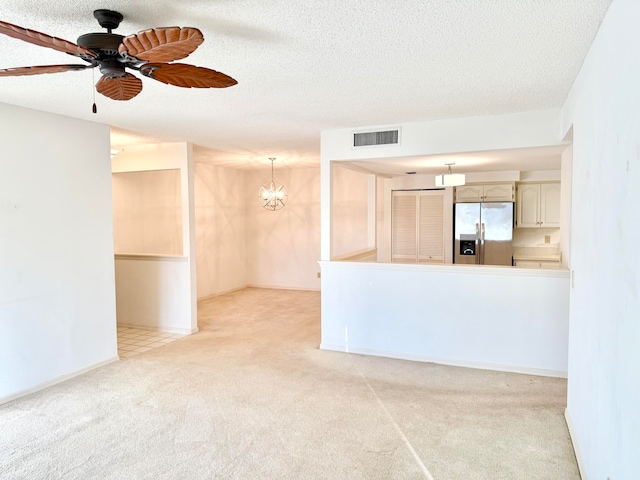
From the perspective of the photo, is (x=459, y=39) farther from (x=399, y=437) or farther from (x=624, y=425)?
(x=399, y=437)

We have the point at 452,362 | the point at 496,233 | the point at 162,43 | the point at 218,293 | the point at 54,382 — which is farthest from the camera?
the point at 218,293

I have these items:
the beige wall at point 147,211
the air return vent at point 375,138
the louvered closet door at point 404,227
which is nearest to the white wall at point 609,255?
the air return vent at point 375,138

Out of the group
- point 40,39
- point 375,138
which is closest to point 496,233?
point 375,138

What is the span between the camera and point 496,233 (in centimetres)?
651

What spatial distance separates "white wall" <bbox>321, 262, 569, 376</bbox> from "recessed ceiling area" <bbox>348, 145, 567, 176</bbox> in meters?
1.20

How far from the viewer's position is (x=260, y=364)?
4211 mm

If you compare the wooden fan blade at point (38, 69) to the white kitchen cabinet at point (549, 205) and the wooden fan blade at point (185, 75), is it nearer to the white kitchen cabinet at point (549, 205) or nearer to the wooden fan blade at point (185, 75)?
the wooden fan blade at point (185, 75)

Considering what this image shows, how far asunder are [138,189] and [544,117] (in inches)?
231

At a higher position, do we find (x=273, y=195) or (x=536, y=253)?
(x=273, y=195)

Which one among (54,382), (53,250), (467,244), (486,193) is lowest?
(54,382)

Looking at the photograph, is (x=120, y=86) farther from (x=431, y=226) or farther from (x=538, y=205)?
(x=538, y=205)

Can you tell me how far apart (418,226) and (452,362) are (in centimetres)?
331

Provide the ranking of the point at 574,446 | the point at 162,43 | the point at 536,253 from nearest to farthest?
the point at 162,43 → the point at 574,446 → the point at 536,253

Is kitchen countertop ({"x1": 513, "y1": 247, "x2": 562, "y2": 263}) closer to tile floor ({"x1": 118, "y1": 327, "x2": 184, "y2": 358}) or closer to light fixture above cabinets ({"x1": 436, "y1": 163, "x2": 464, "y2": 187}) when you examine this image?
light fixture above cabinets ({"x1": 436, "y1": 163, "x2": 464, "y2": 187})
